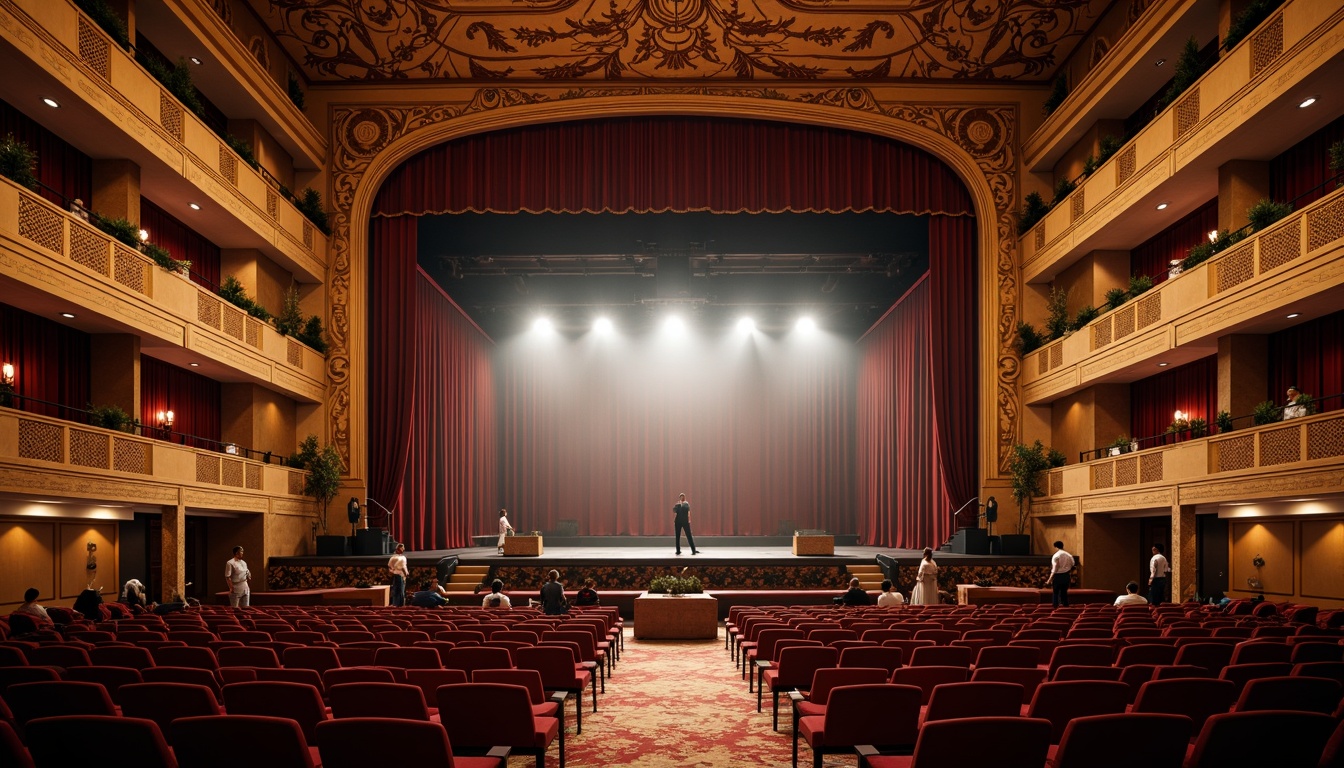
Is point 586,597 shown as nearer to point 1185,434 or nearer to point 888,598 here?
point 888,598

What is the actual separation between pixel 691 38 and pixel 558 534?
16.4 metres

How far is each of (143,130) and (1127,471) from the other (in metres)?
16.7

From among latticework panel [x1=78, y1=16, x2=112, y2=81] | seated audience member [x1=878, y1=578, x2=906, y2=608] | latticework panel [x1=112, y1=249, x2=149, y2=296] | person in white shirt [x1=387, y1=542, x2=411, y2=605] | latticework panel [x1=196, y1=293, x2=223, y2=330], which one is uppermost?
latticework panel [x1=78, y1=16, x2=112, y2=81]

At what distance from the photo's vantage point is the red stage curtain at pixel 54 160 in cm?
1477

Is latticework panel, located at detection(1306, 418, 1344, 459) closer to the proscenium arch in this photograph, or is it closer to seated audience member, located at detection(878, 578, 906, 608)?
seated audience member, located at detection(878, 578, 906, 608)

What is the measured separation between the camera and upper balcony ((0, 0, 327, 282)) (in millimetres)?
13398

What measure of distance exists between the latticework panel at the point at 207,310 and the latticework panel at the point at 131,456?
2838 mm

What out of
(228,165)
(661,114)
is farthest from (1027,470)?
(228,165)

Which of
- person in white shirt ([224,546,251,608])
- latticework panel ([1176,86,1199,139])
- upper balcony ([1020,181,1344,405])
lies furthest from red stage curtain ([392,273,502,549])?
latticework panel ([1176,86,1199,139])

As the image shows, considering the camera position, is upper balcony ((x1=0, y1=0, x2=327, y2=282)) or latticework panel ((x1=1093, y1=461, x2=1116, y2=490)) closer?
upper balcony ((x1=0, y1=0, x2=327, y2=282))

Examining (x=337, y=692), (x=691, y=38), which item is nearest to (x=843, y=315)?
(x=691, y=38)

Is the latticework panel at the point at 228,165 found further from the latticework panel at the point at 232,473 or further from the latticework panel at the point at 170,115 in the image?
the latticework panel at the point at 232,473

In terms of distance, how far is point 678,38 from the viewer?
21484 mm

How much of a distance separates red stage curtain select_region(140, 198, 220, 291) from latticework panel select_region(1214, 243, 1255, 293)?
55.2 ft
